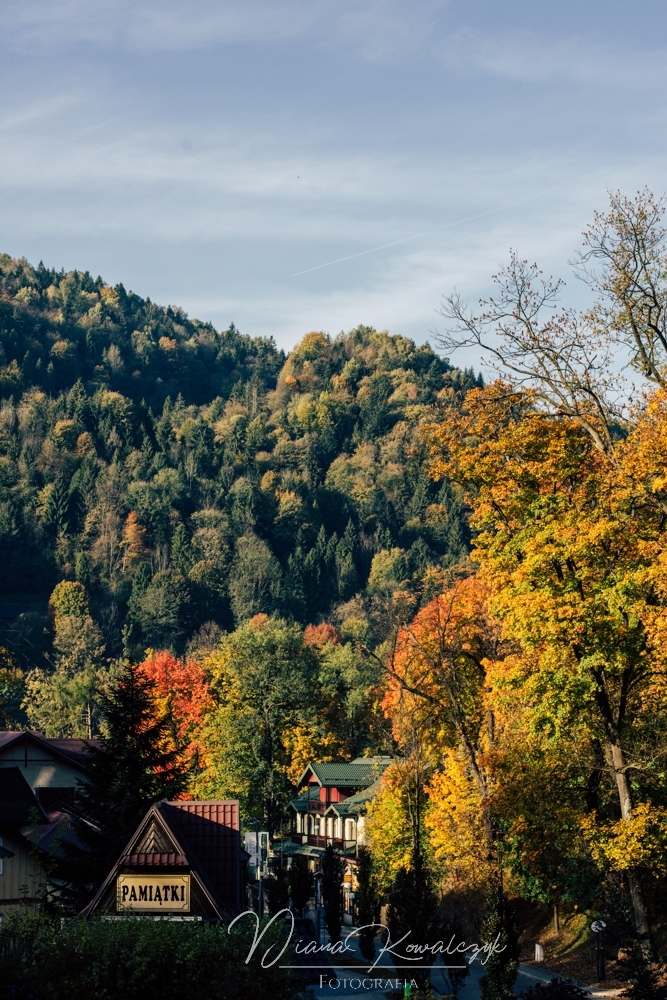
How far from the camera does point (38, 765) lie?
4925 centimetres

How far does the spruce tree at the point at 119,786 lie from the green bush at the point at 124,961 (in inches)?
522

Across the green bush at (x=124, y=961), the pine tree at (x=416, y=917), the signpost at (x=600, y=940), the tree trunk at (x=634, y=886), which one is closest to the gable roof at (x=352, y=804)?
the signpost at (x=600, y=940)

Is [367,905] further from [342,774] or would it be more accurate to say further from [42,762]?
[342,774]

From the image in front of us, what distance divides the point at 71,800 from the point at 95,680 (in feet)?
178

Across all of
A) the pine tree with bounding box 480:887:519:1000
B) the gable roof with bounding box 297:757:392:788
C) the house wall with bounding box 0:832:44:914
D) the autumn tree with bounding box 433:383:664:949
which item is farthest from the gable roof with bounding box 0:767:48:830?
the gable roof with bounding box 297:757:392:788

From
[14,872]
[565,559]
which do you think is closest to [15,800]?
[14,872]

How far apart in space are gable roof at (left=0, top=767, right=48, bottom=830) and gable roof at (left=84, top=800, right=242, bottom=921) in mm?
13393

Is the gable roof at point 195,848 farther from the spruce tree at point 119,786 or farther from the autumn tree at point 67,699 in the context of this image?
the autumn tree at point 67,699

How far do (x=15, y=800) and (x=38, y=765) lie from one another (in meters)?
9.10

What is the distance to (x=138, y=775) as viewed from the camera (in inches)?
1315

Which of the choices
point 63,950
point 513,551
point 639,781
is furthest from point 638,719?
point 63,950

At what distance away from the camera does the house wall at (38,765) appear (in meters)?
48.7

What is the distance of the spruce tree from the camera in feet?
102

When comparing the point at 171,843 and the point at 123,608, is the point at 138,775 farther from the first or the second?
the point at 123,608
